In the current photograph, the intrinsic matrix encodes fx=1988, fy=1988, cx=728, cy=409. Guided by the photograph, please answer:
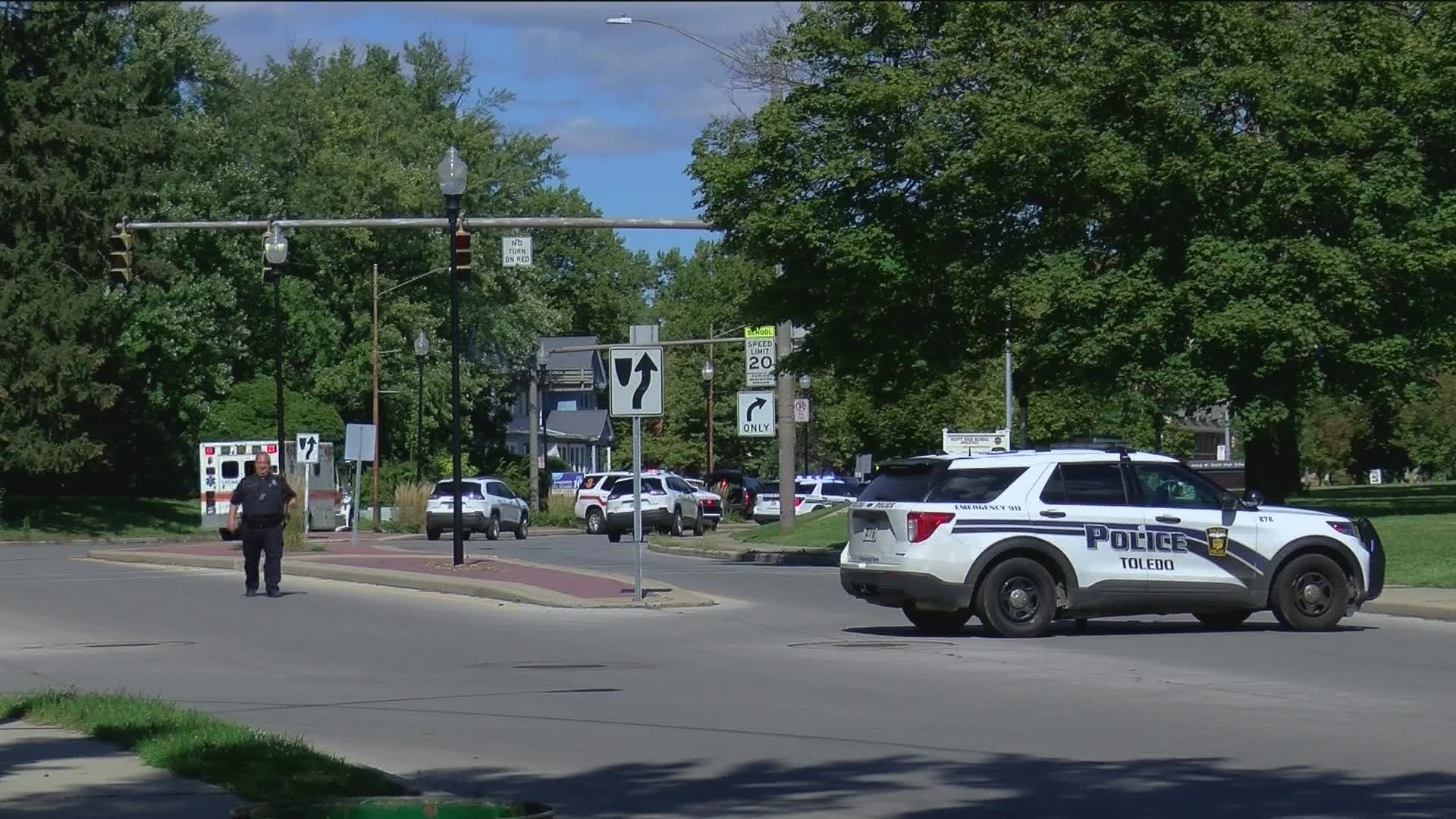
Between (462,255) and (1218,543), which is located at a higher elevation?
(462,255)

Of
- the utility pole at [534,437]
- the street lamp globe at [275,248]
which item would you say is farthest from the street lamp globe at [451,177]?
the utility pole at [534,437]

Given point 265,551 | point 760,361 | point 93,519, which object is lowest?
point 265,551

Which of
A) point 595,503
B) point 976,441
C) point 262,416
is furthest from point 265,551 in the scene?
point 262,416

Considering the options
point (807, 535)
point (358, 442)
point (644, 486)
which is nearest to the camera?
point (358, 442)

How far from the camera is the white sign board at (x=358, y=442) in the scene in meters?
40.3

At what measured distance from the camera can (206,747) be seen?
10039 millimetres

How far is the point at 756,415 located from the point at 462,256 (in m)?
26.3

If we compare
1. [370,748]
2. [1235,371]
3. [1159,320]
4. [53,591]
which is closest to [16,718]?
[370,748]

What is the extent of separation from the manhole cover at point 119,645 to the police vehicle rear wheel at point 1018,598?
24.5ft

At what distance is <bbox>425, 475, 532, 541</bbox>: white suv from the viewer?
52531mm

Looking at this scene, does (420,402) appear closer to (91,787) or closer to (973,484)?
(973,484)

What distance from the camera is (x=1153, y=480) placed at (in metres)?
19.4

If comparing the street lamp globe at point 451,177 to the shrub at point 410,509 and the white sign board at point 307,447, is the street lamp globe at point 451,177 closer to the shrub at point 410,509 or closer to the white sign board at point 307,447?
the white sign board at point 307,447

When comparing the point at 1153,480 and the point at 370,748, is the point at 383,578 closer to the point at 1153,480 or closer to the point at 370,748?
the point at 1153,480
